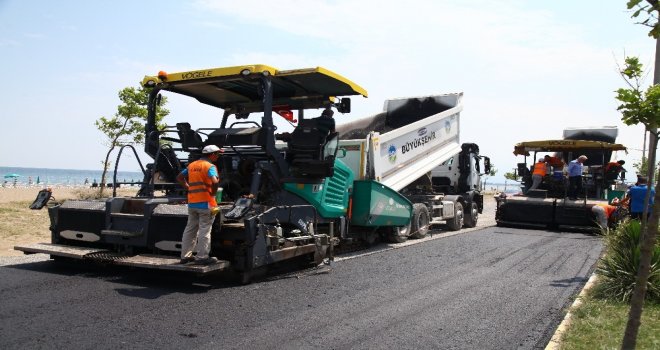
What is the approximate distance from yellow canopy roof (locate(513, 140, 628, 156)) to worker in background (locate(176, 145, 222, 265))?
36.4 ft

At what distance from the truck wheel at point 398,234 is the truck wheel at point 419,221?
1.50 ft

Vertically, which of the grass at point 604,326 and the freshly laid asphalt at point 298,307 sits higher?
the grass at point 604,326

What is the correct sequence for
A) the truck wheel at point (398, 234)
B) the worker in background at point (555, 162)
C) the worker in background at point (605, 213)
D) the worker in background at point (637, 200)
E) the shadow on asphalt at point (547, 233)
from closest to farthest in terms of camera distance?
the worker in background at point (637, 200)
the truck wheel at point (398, 234)
the shadow on asphalt at point (547, 233)
the worker in background at point (605, 213)
the worker in background at point (555, 162)

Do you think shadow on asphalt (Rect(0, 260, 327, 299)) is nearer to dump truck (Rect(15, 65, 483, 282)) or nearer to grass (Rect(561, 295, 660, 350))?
dump truck (Rect(15, 65, 483, 282))

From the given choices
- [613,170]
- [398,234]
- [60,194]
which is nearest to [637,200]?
[398,234]

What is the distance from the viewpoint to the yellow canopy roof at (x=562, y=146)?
13.9 meters

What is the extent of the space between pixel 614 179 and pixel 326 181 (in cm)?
962

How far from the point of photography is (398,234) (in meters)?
10.5

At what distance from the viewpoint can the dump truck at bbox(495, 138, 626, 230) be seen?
1339 centimetres

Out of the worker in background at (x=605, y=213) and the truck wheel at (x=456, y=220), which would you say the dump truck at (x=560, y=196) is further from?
the truck wheel at (x=456, y=220)

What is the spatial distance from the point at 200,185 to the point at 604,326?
4.18 metres

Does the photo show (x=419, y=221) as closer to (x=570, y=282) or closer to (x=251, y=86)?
(x=570, y=282)

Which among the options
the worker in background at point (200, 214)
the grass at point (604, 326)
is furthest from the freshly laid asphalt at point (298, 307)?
the worker in background at point (200, 214)


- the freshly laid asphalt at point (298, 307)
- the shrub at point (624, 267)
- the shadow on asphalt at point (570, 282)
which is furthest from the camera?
the shadow on asphalt at point (570, 282)
